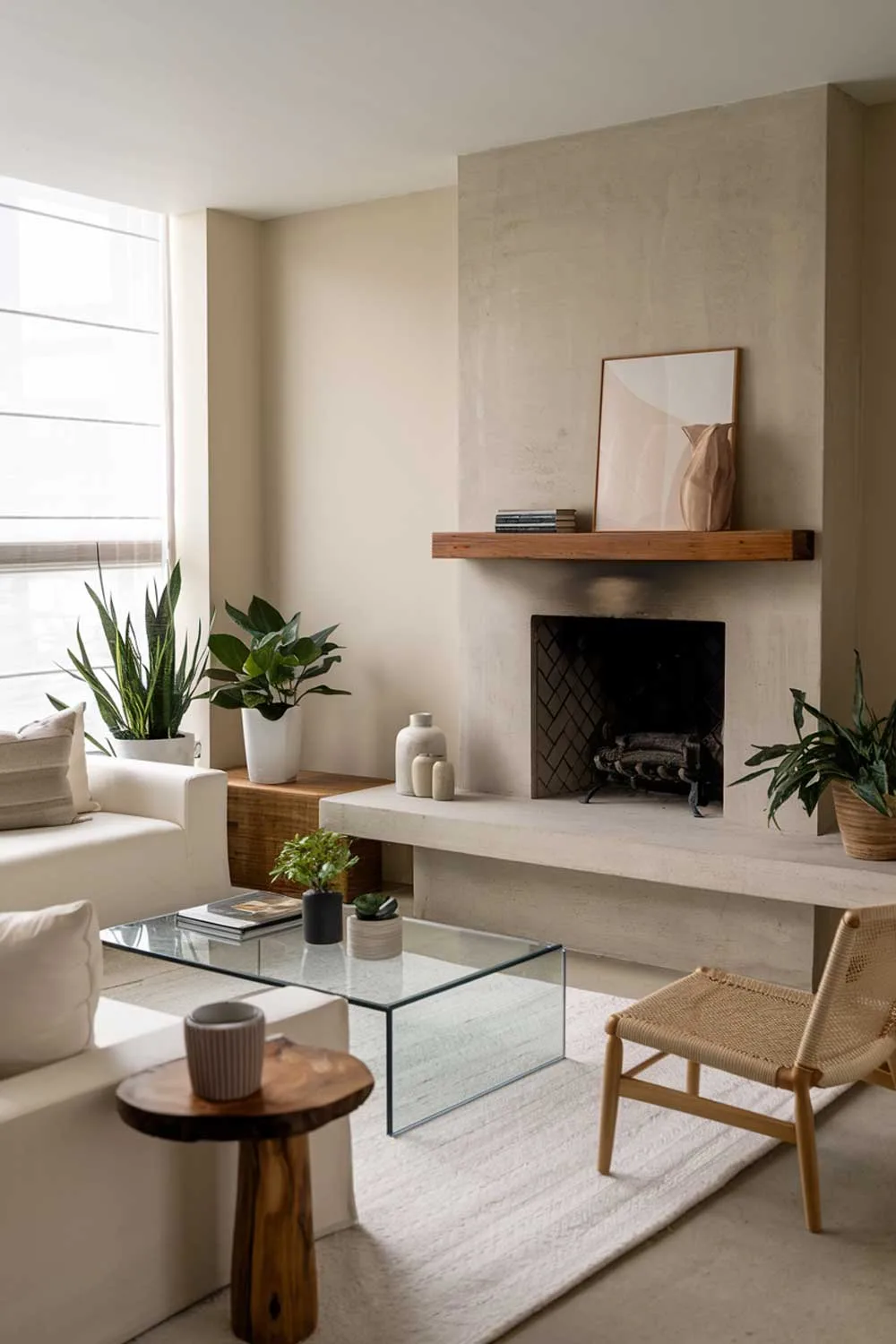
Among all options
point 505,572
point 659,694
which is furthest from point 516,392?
point 659,694

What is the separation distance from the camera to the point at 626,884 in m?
4.89

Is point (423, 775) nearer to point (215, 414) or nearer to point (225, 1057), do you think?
point (215, 414)

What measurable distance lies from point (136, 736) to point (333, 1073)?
141 inches

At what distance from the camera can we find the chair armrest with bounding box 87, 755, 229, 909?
5105 millimetres

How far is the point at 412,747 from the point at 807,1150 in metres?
2.74

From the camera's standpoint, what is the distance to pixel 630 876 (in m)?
4.63

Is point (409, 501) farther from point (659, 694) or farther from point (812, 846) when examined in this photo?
point (812, 846)

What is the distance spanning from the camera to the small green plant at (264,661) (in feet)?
18.7

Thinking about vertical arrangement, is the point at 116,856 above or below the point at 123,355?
below

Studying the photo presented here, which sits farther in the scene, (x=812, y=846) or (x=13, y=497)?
(x=13, y=497)

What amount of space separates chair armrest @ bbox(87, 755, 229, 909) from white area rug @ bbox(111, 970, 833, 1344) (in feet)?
4.56

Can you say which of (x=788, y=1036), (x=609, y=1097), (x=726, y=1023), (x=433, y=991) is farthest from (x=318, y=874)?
(x=788, y=1036)

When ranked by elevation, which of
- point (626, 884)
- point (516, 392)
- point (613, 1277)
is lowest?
point (613, 1277)

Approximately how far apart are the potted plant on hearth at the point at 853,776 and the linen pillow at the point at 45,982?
2.43 m
